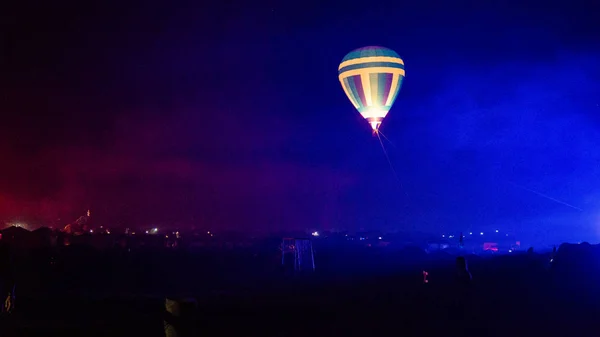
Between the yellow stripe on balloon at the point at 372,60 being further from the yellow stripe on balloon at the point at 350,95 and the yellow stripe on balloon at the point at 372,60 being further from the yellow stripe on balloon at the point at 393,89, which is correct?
the yellow stripe on balloon at the point at 350,95

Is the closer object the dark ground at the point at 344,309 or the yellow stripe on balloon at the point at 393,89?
the dark ground at the point at 344,309

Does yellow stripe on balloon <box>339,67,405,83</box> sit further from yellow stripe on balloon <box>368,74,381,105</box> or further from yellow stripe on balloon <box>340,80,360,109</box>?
yellow stripe on balloon <box>340,80,360,109</box>

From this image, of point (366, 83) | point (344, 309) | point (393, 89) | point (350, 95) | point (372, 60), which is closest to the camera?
point (344, 309)

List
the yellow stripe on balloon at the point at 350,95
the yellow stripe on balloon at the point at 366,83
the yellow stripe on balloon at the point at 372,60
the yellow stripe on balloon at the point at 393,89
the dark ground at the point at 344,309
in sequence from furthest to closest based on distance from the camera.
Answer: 1. the yellow stripe on balloon at the point at 350,95
2. the yellow stripe on balloon at the point at 393,89
3. the yellow stripe on balloon at the point at 366,83
4. the yellow stripe on balloon at the point at 372,60
5. the dark ground at the point at 344,309

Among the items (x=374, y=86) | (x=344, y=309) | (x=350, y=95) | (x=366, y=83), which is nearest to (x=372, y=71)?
(x=366, y=83)

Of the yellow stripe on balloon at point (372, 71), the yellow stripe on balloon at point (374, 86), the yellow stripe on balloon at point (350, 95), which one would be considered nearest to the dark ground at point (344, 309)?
the yellow stripe on balloon at point (374, 86)

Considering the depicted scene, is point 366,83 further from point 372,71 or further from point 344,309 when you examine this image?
point 344,309

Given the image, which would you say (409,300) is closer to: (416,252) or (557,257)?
(557,257)

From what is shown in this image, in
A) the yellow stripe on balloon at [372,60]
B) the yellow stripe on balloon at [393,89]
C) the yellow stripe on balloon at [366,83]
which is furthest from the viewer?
the yellow stripe on balloon at [393,89]
